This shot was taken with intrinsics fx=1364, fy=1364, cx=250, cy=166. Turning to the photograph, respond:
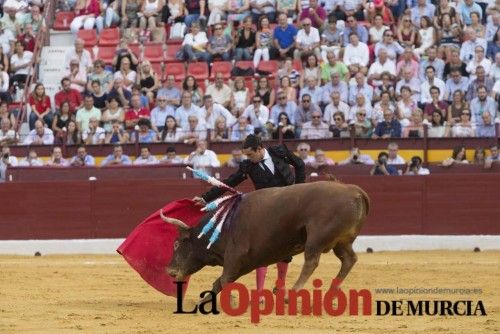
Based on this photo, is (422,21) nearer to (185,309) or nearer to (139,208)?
(139,208)

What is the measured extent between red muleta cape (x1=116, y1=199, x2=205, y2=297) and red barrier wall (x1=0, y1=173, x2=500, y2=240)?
6.38 meters

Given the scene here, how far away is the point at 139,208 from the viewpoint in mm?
17531

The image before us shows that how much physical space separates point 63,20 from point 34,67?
1.24m

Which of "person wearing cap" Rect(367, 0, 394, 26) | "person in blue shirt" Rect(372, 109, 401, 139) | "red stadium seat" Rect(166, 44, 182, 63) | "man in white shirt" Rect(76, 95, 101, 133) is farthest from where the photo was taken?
"red stadium seat" Rect(166, 44, 182, 63)

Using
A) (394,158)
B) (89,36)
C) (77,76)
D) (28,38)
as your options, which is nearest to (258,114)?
(394,158)

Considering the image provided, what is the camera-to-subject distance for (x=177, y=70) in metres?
19.0

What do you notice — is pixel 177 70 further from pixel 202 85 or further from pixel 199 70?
pixel 202 85

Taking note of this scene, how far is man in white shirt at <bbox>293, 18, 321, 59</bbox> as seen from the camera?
59.6ft

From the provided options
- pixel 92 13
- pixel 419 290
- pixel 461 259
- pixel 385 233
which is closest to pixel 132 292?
pixel 419 290

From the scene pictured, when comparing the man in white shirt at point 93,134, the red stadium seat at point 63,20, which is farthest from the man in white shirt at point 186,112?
the red stadium seat at point 63,20

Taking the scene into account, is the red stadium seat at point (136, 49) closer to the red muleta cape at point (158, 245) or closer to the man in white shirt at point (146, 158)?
the man in white shirt at point (146, 158)

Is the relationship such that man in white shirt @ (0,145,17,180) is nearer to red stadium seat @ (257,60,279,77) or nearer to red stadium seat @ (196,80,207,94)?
red stadium seat @ (196,80,207,94)

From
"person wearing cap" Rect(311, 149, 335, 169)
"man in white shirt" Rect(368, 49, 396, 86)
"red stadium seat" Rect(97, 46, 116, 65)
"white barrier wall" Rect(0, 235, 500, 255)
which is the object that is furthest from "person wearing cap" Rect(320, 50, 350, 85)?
"red stadium seat" Rect(97, 46, 116, 65)

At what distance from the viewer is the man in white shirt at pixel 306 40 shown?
59.6 feet
